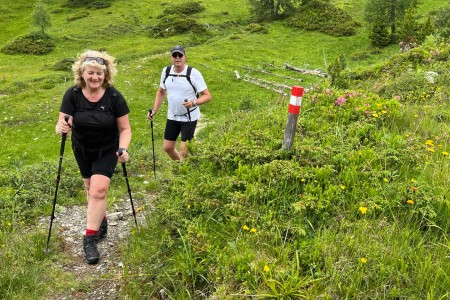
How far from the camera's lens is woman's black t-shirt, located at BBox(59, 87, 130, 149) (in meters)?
5.75

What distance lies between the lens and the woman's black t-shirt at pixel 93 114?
5750mm

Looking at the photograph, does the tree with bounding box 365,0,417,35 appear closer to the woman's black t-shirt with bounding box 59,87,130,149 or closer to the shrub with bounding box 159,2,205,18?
the shrub with bounding box 159,2,205,18

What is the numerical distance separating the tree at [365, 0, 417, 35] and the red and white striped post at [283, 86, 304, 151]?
139ft

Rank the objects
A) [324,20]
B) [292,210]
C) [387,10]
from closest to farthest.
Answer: [292,210]
[387,10]
[324,20]

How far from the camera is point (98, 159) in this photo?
19.8ft

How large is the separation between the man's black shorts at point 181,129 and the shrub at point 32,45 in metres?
43.0

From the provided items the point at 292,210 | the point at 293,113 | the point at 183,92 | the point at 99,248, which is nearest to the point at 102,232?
the point at 99,248

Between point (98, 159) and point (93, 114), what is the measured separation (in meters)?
0.72

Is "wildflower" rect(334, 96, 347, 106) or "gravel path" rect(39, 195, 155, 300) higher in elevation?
"wildflower" rect(334, 96, 347, 106)

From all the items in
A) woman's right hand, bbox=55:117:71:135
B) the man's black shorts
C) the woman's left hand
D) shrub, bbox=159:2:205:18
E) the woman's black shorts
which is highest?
shrub, bbox=159:2:205:18

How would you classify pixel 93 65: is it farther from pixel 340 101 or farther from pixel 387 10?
pixel 387 10

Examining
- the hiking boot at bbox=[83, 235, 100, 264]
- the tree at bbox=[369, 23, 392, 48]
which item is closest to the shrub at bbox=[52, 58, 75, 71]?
the tree at bbox=[369, 23, 392, 48]

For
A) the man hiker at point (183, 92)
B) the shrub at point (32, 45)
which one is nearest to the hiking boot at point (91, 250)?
the man hiker at point (183, 92)

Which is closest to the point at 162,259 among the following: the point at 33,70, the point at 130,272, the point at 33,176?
the point at 130,272
